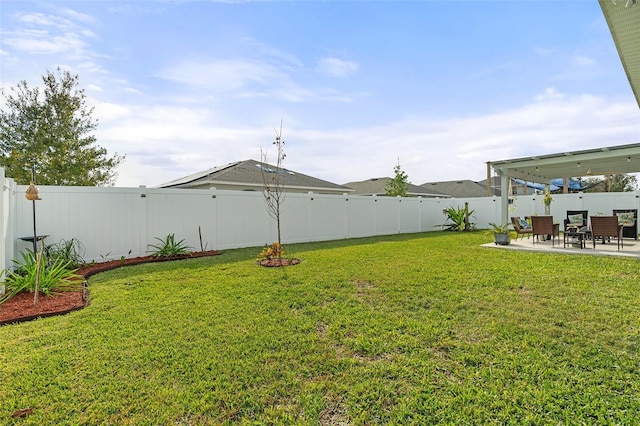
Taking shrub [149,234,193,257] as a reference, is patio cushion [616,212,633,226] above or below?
above

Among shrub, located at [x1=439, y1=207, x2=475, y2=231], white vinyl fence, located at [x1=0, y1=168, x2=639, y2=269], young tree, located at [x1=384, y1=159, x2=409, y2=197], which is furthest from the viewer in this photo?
young tree, located at [x1=384, y1=159, x2=409, y2=197]

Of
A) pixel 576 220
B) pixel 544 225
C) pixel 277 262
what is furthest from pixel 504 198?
pixel 277 262

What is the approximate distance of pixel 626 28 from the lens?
377cm

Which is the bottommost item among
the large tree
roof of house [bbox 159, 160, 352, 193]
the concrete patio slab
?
the concrete patio slab

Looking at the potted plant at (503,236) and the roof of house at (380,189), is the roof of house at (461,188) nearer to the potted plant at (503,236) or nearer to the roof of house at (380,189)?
the roof of house at (380,189)

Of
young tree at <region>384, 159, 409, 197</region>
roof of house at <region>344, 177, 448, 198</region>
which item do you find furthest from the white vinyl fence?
roof of house at <region>344, 177, 448, 198</region>

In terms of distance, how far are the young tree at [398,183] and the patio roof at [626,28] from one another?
19.2 meters

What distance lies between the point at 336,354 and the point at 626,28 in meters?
5.14

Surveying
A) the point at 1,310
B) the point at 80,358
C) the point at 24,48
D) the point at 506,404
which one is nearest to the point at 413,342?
the point at 506,404

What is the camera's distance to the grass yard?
2.32 m

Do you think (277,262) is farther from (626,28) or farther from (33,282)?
(626,28)

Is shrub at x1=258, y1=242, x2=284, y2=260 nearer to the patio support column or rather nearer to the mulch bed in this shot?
the mulch bed

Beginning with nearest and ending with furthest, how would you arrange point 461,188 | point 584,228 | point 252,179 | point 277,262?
1. point 277,262
2. point 584,228
3. point 252,179
4. point 461,188

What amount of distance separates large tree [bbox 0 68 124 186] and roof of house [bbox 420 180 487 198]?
26.0 metres
